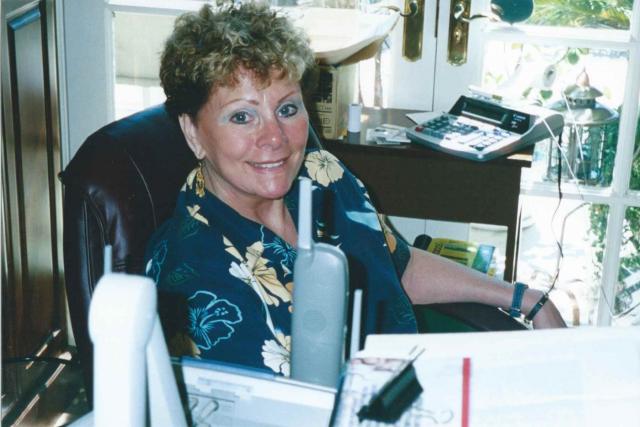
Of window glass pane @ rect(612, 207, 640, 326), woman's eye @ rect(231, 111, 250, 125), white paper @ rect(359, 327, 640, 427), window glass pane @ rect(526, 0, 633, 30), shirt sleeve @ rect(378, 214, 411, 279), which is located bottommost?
window glass pane @ rect(612, 207, 640, 326)

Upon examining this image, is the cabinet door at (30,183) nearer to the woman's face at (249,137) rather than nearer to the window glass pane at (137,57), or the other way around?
the window glass pane at (137,57)

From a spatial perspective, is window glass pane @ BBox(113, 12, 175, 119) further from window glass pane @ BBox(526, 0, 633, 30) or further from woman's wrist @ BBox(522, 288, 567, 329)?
woman's wrist @ BBox(522, 288, 567, 329)

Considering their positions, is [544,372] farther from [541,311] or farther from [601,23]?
[601,23]

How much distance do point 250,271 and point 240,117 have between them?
0.25 m

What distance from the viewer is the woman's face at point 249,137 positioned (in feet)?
4.51

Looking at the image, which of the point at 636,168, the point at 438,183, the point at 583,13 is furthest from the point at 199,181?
the point at 636,168

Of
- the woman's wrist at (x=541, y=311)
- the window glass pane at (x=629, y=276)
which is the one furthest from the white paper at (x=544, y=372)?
the window glass pane at (x=629, y=276)

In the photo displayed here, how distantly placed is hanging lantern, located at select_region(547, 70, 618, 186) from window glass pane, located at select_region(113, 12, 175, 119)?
3.61ft

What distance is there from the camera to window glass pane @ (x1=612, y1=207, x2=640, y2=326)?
2445 millimetres

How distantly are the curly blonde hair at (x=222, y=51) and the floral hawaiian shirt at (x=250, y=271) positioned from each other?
0.50 ft

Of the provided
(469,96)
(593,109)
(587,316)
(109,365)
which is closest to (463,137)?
(469,96)

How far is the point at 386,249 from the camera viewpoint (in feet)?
5.36

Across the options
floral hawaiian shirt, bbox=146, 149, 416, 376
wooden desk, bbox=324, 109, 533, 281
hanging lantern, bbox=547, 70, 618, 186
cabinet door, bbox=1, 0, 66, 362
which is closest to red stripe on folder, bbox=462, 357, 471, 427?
floral hawaiian shirt, bbox=146, 149, 416, 376

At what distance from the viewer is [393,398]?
0.61 meters
